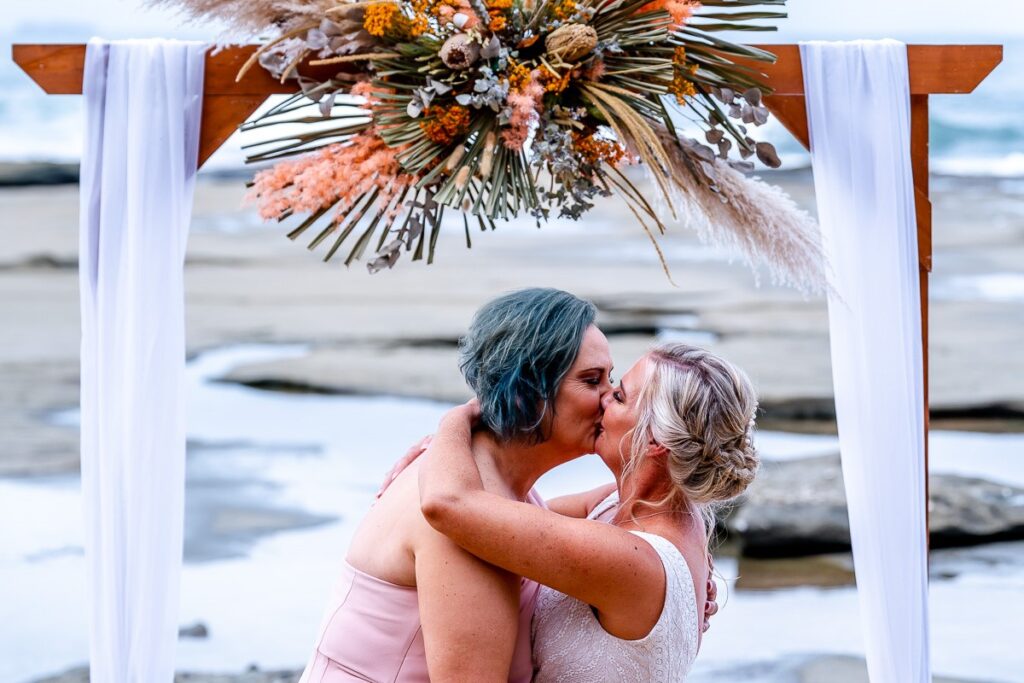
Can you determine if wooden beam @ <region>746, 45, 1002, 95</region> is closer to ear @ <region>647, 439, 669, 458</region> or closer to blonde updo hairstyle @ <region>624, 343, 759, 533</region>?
blonde updo hairstyle @ <region>624, 343, 759, 533</region>

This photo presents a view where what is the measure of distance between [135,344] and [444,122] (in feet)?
2.83

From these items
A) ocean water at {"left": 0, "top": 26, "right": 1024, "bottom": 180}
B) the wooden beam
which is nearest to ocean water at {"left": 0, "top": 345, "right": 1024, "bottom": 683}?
the wooden beam

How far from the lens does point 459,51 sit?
7.22ft

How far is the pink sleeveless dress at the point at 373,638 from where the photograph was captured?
198 centimetres

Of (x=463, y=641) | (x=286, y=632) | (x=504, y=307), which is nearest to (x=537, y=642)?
(x=463, y=641)

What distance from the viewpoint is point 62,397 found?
8.59 m

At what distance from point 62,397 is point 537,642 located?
7297 millimetres

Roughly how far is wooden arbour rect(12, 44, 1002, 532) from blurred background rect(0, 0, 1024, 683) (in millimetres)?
208

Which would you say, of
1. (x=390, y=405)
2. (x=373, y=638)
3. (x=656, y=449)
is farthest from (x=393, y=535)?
(x=390, y=405)

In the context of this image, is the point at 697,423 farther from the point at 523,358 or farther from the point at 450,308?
the point at 450,308

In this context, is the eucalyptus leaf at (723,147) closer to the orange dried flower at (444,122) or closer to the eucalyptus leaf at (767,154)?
the eucalyptus leaf at (767,154)

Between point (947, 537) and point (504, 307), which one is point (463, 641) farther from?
point (947, 537)

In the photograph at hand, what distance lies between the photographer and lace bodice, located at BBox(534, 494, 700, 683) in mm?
1998

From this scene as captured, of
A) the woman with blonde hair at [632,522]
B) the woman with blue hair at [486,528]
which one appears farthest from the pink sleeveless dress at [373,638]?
the woman with blonde hair at [632,522]
